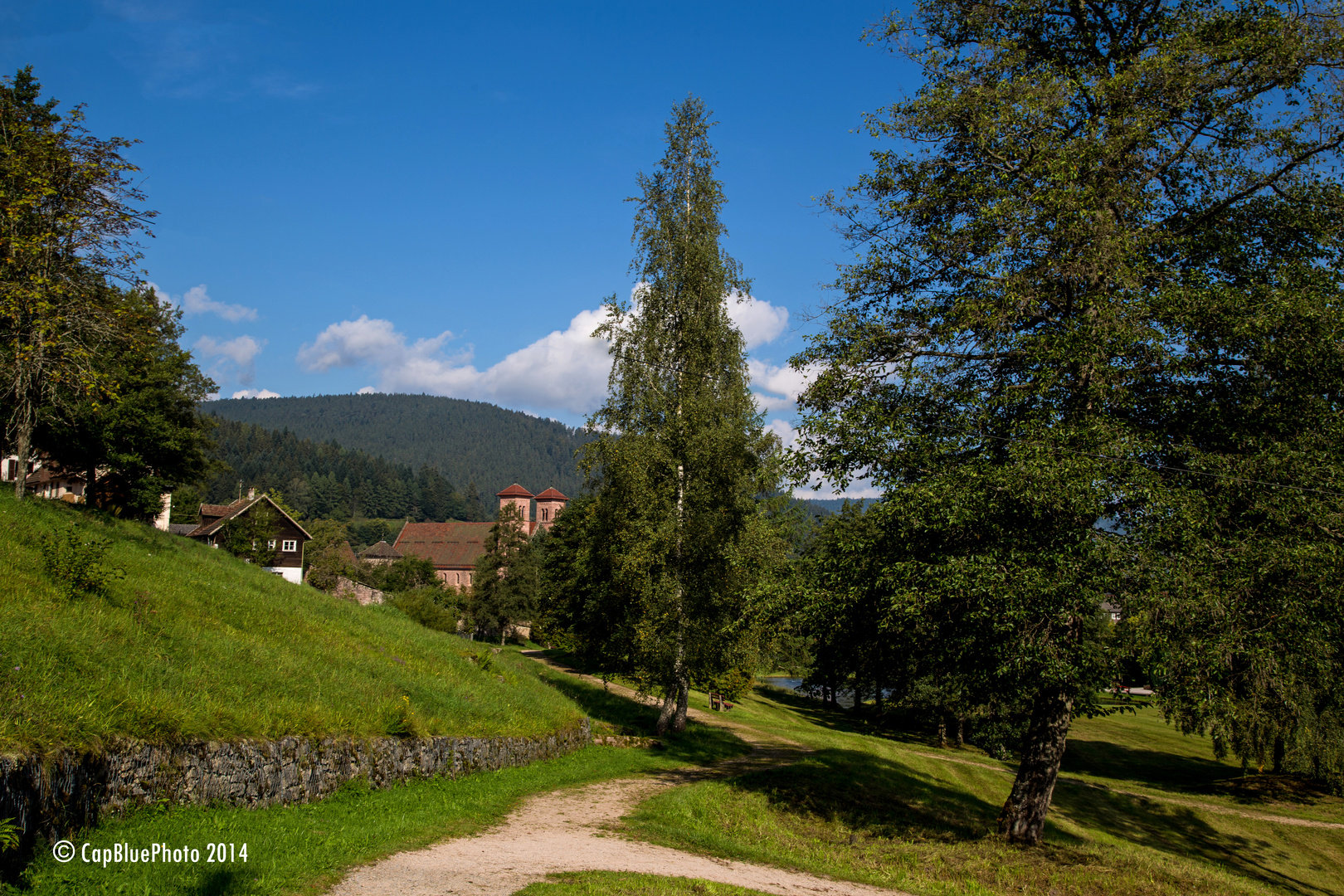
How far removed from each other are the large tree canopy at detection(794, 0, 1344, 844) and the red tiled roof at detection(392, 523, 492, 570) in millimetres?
108819

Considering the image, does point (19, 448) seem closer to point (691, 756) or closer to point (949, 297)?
point (691, 756)

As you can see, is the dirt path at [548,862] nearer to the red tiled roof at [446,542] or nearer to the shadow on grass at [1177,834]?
the shadow on grass at [1177,834]

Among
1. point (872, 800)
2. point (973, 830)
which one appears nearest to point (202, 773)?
→ point (973, 830)

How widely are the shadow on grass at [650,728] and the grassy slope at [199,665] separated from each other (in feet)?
11.0

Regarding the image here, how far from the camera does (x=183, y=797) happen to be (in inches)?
320

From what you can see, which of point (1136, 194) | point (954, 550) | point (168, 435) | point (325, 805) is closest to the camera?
point (325, 805)

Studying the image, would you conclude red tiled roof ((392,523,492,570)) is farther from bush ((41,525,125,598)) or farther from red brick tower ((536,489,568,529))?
bush ((41,525,125,598))

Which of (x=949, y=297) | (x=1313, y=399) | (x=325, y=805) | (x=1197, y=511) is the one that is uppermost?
(x=949, y=297)

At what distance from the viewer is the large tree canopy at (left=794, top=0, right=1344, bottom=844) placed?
10617 mm

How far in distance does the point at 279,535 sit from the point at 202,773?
55.9 metres

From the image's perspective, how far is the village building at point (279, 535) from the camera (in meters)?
55.2

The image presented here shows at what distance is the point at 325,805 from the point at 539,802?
166 inches

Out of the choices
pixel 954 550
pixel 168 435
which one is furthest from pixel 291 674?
pixel 168 435

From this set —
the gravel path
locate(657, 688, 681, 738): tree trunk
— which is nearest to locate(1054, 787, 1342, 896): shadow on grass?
locate(657, 688, 681, 738): tree trunk
